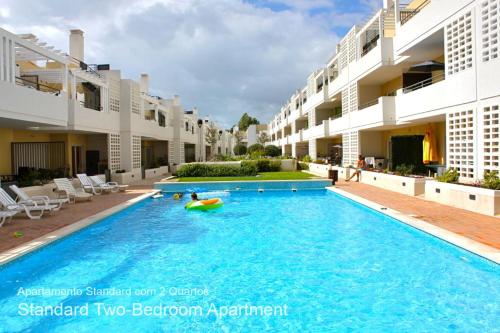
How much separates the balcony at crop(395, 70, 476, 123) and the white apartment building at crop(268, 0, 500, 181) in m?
0.03

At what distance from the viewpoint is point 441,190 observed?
1178cm

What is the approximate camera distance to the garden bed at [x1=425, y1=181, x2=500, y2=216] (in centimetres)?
920

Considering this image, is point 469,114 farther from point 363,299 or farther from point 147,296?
point 147,296

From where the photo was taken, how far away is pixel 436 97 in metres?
13.1

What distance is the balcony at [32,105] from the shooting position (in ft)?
36.9

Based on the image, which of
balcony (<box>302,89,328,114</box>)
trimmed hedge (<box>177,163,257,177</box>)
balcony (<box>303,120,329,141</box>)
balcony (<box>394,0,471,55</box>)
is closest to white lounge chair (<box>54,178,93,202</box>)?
trimmed hedge (<box>177,163,257,177</box>)

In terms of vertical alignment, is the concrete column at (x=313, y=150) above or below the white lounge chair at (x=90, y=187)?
above

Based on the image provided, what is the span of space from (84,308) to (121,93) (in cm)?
1840

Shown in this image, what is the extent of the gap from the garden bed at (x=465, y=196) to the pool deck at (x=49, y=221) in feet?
36.4

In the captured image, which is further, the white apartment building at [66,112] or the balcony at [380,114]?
the balcony at [380,114]

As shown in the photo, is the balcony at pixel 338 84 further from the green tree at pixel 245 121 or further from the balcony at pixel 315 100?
the green tree at pixel 245 121

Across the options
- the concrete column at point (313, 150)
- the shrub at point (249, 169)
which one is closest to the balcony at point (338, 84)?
the concrete column at point (313, 150)

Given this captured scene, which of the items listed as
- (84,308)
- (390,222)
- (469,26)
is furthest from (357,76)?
(84,308)

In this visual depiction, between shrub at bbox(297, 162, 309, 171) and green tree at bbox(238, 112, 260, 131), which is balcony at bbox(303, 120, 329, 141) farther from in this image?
green tree at bbox(238, 112, 260, 131)
